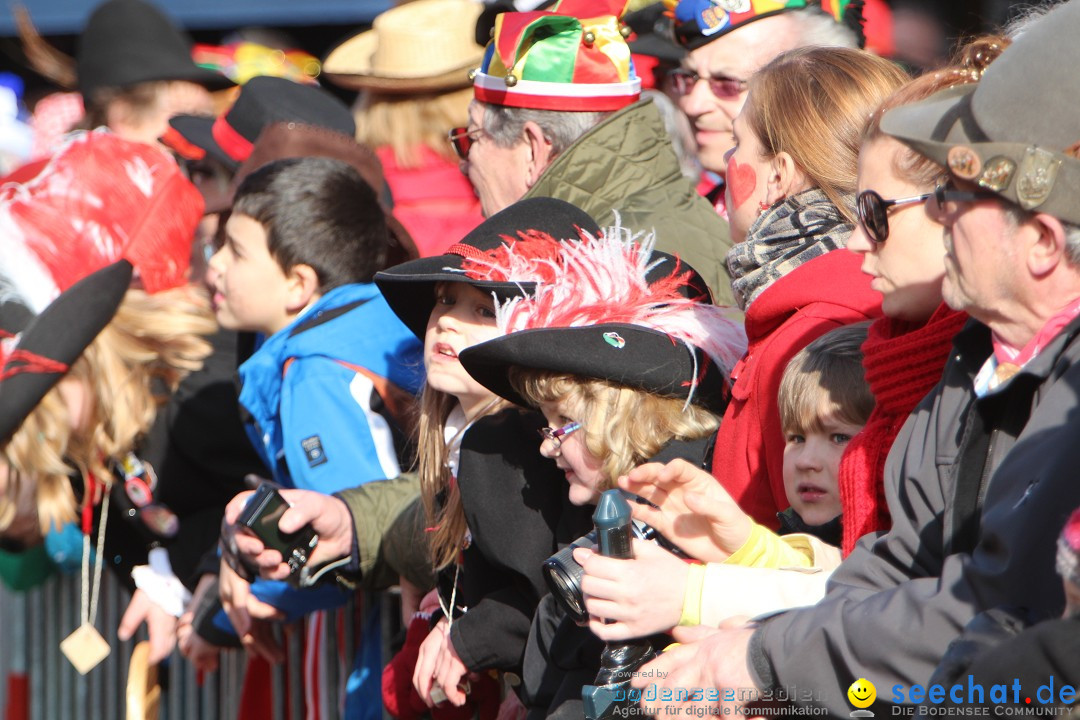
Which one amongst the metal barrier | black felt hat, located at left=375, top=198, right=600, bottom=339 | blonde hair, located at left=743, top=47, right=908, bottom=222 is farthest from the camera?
the metal barrier

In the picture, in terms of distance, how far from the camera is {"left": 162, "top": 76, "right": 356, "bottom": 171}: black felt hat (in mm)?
5582

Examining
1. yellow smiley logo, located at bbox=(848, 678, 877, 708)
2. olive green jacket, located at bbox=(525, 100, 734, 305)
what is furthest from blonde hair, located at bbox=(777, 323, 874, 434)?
olive green jacket, located at bbox=(525, 100, 734, 305)

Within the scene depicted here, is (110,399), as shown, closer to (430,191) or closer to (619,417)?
(430,191)

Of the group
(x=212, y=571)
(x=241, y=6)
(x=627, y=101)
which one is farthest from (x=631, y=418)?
(x=241, y=6)

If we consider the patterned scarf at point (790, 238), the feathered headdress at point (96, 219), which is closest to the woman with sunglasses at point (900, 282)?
the patterned scarf at point (790, 238)

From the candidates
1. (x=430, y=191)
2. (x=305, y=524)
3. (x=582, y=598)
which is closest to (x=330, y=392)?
(x=305, y=524)

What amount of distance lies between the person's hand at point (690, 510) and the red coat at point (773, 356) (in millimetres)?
401

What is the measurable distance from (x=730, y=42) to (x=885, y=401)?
2.18 m

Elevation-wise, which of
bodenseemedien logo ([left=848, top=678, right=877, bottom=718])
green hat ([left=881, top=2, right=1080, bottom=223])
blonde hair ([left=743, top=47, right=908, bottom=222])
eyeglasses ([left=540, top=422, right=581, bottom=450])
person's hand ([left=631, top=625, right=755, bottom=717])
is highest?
green hat ([left=881, top=2, right=1080, bottom=223])

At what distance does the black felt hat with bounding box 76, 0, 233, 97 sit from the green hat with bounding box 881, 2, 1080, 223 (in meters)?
5.40

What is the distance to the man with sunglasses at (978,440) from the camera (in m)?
2.05

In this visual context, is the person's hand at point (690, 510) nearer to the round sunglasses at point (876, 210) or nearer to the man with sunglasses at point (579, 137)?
the round sunglasses at point (876, 210)

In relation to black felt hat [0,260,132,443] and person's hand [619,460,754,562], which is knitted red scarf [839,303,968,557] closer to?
person's hand [619,460,754,562]

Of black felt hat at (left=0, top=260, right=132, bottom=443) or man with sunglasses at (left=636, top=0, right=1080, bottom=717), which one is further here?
black felt hat at (left=0, top=260, right=132, bottom=443)
